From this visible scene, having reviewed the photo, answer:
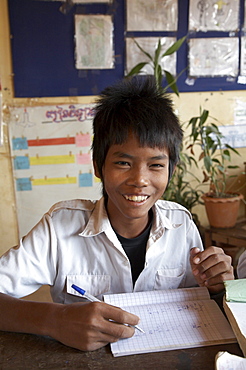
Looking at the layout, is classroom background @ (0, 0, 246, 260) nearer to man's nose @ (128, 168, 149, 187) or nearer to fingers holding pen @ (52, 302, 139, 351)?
man's nose @ (128, 168, 149, 187)

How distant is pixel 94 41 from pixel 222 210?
4.73ft

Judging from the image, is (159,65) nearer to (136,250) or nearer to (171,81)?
(171,81)

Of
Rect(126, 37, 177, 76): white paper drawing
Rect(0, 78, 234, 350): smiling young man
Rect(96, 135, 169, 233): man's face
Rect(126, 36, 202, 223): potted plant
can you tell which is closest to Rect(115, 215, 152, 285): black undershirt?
Rect(0, 78, 234, 350): smiling young man

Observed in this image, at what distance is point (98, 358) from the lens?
0.69 meters

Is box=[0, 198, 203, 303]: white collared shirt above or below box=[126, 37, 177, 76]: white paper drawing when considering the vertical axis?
below

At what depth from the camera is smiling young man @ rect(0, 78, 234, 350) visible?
965mm

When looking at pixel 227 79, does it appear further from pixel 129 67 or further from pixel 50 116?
pixel 50 116

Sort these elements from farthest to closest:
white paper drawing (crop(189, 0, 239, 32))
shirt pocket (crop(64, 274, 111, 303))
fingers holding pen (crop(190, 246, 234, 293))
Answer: white paper drawing (crop(189, 0, 239, 32))
shirt pocket (crop(64, 274, 111, 303))
fingers holding pen (crop(190, 246, 234, 293))

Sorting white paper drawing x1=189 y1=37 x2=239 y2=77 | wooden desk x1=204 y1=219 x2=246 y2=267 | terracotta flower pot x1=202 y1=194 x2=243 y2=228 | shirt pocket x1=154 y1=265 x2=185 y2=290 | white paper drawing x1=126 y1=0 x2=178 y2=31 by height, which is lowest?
wooden desk x1=204 y1=219 x2=246 y2=267

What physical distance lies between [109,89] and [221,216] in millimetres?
1643

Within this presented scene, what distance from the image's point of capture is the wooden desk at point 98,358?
0.67 m

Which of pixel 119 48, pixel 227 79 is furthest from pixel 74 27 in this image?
pixel 227 79

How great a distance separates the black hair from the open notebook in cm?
38

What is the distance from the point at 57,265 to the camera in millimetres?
1065
